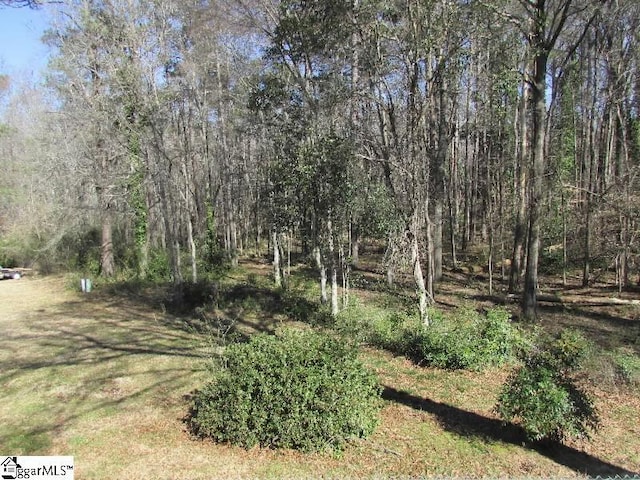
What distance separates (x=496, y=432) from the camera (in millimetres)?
6121

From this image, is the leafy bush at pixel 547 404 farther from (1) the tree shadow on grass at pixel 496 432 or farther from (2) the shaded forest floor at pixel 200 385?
(2) the shaded forest floor at pixel 200 385

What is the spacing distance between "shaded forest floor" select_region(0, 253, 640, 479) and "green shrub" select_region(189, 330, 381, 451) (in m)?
0.20

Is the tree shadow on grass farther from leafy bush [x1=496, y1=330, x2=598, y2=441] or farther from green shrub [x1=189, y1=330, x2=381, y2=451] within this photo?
green shrub [x1=189, y1=330, x2=381, y2=451]

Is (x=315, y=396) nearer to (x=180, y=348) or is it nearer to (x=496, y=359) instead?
(x=496, y=359)

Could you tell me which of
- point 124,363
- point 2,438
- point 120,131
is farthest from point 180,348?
point 120,131

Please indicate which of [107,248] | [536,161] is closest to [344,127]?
[536,161]

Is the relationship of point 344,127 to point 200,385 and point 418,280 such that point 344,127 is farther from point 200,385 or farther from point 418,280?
point 200,385

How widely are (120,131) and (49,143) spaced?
726 cm

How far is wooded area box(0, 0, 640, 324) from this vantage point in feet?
33.2

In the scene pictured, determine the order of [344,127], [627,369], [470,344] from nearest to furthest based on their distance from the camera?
[627,369] < [470,344] < [344,127]

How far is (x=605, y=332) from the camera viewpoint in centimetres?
1124

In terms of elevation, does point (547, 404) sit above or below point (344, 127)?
below

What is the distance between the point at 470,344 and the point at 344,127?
7.15 meters

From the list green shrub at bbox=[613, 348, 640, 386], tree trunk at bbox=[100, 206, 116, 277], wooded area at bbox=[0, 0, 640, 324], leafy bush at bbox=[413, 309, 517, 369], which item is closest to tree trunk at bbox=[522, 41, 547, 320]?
wooded area at bbox=[0, 0, 640, 324]
